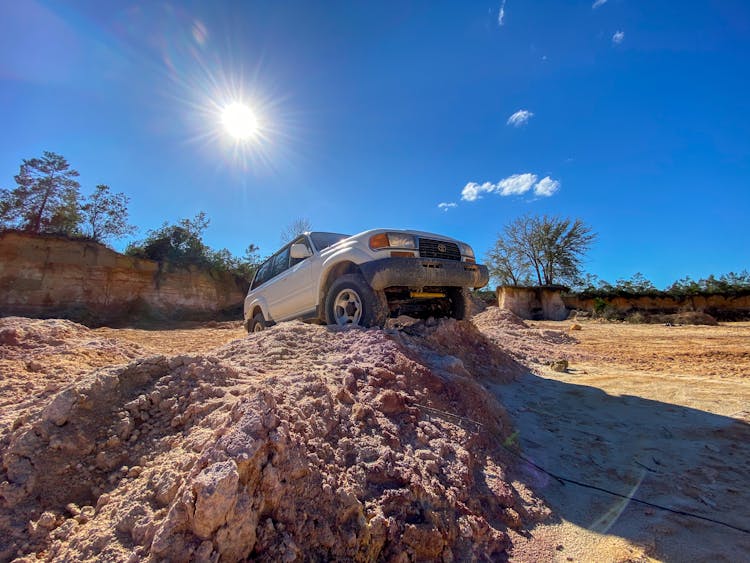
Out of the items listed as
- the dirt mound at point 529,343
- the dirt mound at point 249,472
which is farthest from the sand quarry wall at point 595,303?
the dirt mound at point 249,472

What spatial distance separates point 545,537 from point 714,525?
0.92 metres

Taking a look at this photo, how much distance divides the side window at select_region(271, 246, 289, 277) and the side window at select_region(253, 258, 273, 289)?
0.22m

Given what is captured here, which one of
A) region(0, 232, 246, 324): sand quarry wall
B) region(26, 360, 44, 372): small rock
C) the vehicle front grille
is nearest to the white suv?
the vehicle front grille

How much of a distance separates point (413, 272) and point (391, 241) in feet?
1.65

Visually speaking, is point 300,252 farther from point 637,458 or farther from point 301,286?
point 637,458

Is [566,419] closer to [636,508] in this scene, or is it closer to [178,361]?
[636,508]

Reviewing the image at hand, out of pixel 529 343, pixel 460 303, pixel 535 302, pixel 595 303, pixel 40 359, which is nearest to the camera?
pixel 40 359

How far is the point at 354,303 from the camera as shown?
4316 millimetres

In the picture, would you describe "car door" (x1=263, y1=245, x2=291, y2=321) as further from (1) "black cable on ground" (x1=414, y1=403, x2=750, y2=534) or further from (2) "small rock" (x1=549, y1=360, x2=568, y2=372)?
(2) "small rock" (x1=549, y1=360, x2=568, y2=372)

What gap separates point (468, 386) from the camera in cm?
294

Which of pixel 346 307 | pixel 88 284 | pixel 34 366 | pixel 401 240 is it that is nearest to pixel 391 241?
pixel 401 240

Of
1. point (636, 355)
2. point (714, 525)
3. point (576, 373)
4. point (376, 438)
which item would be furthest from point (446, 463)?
point (636, 355)

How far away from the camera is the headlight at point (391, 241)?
4043mm

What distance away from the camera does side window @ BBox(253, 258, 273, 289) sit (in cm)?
689
